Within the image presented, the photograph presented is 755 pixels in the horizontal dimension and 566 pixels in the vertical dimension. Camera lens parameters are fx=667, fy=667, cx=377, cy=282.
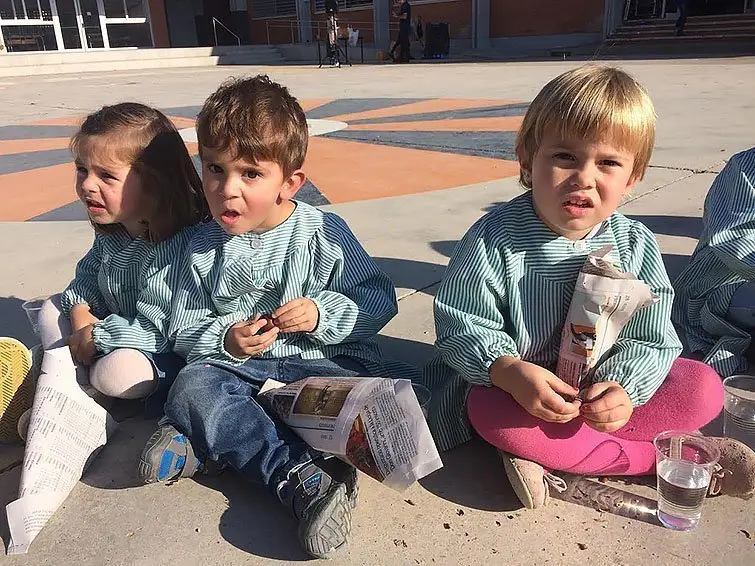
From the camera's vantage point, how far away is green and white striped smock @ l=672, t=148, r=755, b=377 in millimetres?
2016

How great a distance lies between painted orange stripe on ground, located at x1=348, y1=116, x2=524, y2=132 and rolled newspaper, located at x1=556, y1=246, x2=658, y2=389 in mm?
4732

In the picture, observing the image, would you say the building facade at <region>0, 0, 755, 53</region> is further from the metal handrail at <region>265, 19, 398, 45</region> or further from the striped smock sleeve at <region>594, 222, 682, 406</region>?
the striped smock sleeve at <region>594, 222, 682, 406</region>

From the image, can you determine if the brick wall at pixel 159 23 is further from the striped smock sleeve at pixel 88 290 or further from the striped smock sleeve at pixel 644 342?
the striped smock sleeve at pixel 644 342

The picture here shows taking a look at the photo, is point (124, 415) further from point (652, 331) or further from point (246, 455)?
point (652, 331)

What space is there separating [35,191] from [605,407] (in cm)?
427

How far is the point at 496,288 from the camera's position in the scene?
5.46 ft

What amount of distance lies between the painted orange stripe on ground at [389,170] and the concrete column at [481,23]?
18490 mm

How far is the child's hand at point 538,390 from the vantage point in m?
1.47

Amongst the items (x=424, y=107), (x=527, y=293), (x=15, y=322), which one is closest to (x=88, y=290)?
(x=15, y=322)

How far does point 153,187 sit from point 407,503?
45.9 inches

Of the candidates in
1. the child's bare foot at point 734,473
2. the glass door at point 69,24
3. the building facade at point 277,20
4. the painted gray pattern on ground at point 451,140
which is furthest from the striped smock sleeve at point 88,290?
the glass door at point 69,24

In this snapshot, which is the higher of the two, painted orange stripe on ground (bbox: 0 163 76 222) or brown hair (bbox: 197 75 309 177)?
brown hair (bbox: 197 75 309 177)

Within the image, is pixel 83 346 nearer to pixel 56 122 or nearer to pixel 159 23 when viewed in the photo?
pixel 56 122

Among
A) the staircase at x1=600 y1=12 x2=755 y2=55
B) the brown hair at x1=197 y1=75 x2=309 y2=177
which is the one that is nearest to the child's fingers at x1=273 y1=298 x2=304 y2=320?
the brown hair at x1=197 y1=75 x2=309 y2=177
